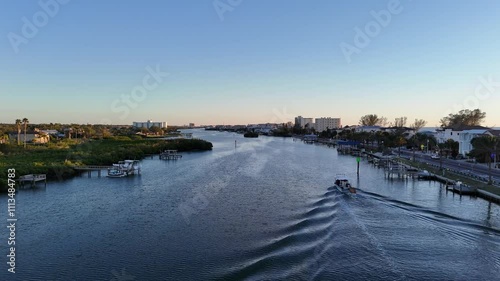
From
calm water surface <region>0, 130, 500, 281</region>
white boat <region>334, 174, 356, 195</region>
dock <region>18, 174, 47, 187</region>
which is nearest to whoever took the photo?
calm water surface <region>0, 130, 500, 281</region>

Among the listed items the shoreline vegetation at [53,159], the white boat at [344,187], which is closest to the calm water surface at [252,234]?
the white boat at [344,187]

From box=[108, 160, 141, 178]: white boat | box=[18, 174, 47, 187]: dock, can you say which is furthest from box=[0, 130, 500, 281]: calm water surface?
box=[108, 160, 141, 178]: white boat

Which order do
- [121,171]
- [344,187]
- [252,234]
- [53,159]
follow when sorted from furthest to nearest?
[53,159], [121,171], [344,187], [252,234]

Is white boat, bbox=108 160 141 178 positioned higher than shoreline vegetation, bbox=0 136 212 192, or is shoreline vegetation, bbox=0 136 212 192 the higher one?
shoreline vegetation, bbox=0 136 212 192

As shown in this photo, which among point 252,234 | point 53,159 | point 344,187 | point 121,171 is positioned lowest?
point 252,234

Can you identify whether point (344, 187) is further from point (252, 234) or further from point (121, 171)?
point (121, 171)

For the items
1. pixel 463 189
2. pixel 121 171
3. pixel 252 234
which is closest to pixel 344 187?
pixel 463 189

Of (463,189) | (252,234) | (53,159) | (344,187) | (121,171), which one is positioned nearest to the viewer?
(252,234)

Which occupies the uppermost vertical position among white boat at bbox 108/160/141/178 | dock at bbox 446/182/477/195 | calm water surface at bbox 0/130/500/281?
dock at bbox 446/182/477/195

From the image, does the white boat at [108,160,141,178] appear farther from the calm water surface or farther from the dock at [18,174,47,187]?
the calm water surface
